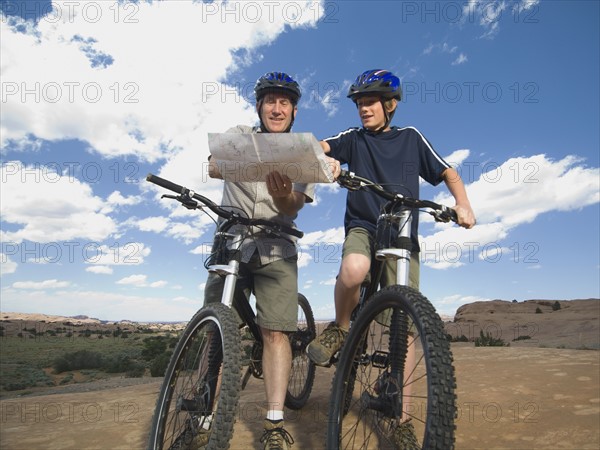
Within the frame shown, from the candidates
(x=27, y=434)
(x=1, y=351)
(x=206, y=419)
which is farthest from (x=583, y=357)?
(x=1, y=351)

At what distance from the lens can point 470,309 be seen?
35688mm

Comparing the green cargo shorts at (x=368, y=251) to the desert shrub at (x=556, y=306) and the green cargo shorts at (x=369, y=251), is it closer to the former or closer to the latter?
the green cargo shorts at (x=369, y=251)

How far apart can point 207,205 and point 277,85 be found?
116cm

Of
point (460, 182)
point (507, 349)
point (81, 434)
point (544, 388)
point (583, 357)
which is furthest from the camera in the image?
point (507, 349)

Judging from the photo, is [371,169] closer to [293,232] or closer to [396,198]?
[396,198]

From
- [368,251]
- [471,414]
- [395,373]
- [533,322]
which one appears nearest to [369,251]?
[368,251]

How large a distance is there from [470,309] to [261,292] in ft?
118

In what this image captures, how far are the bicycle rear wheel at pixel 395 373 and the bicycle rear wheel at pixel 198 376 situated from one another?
0.79 metres

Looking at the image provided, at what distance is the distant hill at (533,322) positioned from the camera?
17.7 metres

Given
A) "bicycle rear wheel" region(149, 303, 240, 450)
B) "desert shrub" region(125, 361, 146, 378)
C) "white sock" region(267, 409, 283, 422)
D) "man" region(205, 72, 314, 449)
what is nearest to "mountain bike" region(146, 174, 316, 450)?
"bicycle rear wheel" region(149, 303, 240, 450)

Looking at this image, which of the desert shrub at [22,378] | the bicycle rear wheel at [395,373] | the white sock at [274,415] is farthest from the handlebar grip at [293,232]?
the desert shrub at [22,378]

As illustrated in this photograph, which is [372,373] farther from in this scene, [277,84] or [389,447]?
[277,84]

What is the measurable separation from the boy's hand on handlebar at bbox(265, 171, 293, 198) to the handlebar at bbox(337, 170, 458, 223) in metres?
0.33

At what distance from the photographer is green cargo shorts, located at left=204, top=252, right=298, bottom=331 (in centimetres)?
326
